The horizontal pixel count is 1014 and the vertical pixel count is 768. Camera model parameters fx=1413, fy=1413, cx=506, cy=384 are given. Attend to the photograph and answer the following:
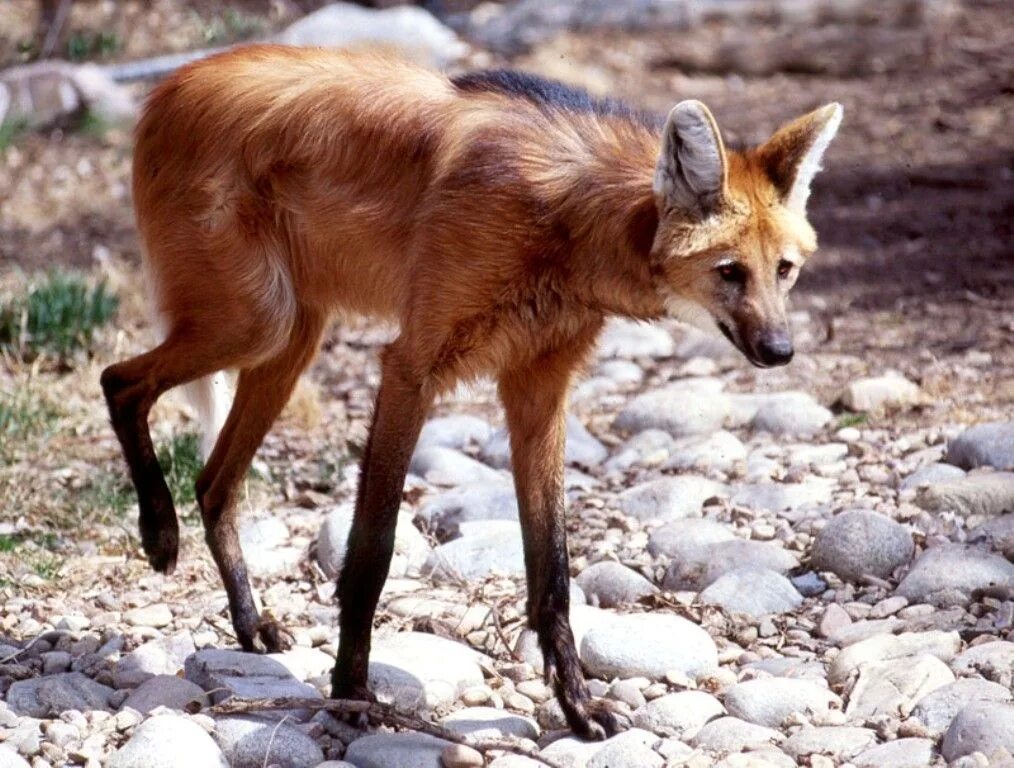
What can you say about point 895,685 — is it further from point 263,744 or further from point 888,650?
point 263,744

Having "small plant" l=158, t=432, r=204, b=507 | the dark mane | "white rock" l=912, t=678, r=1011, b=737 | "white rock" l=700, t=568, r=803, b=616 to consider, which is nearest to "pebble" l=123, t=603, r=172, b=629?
"small plant" l=158, t=432, r=204, b=507

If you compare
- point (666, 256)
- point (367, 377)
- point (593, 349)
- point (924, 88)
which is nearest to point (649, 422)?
point (367, 377)

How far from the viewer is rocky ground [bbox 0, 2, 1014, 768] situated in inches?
127

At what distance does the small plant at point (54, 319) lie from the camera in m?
5.77

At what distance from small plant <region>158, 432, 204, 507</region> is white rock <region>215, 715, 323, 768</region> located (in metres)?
1.63

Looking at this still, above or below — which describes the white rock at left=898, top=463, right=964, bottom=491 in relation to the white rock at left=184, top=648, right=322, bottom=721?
above

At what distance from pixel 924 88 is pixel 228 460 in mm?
6849

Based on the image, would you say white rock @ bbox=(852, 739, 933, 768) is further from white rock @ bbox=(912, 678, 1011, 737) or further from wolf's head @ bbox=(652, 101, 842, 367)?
wolf's head @ bbox=(652, 101, 842, 367)

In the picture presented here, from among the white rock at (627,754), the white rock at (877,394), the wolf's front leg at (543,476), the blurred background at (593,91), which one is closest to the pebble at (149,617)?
the blurred background at (593,91)

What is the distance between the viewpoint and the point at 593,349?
11.7ft

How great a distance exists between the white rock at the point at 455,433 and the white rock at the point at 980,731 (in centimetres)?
264

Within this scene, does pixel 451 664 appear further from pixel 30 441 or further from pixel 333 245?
pixel 30 441

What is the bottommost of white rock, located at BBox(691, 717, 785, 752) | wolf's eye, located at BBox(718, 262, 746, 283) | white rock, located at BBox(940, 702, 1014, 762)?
white rock, located at BBox(691, 717, 785, 752)

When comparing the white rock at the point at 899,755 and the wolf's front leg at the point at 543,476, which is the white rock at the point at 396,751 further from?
the white rock at the point at 899,755
